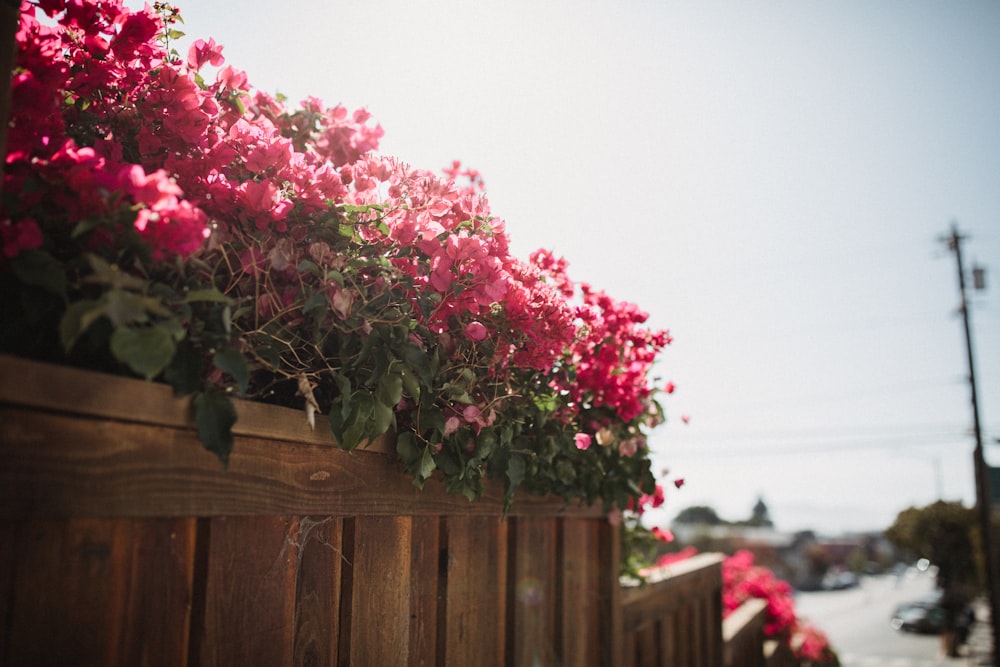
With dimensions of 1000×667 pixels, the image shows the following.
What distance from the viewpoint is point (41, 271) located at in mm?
849

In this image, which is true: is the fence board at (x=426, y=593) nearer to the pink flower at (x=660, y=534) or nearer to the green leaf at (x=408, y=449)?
the green leaf at (x=408, y=449)

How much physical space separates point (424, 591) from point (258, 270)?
852 millimetres

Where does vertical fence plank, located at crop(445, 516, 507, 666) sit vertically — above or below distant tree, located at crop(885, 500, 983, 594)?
above

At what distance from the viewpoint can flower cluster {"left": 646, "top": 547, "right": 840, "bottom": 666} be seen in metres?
5.75

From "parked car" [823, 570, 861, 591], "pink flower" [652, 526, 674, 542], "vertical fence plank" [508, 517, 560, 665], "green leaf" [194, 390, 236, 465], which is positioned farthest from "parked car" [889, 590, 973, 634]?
"green leaf" [194, 390, 236, 465]

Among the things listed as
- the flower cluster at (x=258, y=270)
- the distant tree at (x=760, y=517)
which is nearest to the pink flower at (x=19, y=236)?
the flower cluster at (x=258, y=270)

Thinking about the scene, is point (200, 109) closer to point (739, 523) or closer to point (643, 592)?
point (643, 592)

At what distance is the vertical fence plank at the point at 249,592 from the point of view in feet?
3.49

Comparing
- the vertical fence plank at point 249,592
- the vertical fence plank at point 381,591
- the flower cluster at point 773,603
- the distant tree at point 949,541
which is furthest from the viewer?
the distant tree at point 949,541

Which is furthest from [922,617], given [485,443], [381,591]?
[381,591]

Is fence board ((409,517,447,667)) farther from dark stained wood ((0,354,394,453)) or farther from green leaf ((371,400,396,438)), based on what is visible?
dark stained wood ((0,354,394,453))

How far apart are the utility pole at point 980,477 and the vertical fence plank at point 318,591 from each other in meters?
16.4

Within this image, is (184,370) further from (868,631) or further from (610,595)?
(868,631)

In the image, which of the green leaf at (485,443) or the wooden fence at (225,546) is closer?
the wooden fence at (225,546)
